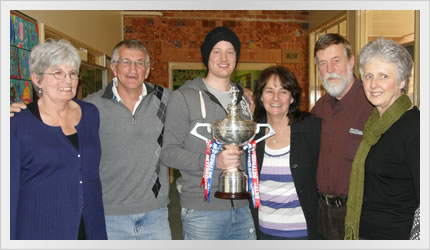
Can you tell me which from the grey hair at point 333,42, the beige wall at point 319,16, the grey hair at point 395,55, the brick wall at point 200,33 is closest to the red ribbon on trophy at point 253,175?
the grey hair at point 395,55

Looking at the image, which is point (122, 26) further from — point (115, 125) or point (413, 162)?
point (413, 162)

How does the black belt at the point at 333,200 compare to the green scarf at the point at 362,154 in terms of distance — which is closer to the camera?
the green scarf at the point at 362,154

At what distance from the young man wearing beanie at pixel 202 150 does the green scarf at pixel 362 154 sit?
0.52 m

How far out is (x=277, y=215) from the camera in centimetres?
195

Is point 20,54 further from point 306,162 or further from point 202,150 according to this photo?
point 306,162

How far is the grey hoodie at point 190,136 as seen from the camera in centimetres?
190

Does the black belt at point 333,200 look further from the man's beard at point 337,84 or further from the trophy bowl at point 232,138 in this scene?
the man's beard at point 337,84

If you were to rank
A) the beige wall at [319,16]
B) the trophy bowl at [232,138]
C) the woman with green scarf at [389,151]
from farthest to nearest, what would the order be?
the beige wall at [319,16], the trophy bowl at [232,138], the woman with green scarf at [389,151]

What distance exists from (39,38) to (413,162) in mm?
3066

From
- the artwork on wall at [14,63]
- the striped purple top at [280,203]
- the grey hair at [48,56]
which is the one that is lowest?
the striped purple top at [280,203]

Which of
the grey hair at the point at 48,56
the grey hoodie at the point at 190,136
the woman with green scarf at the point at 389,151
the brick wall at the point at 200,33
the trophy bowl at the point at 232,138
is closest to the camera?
the woman with green scarf at the point at 389,151

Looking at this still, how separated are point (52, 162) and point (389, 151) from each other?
59.8 inches

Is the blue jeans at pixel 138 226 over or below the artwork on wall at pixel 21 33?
below

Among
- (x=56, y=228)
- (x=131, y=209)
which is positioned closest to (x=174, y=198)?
(x=131, y=209)
